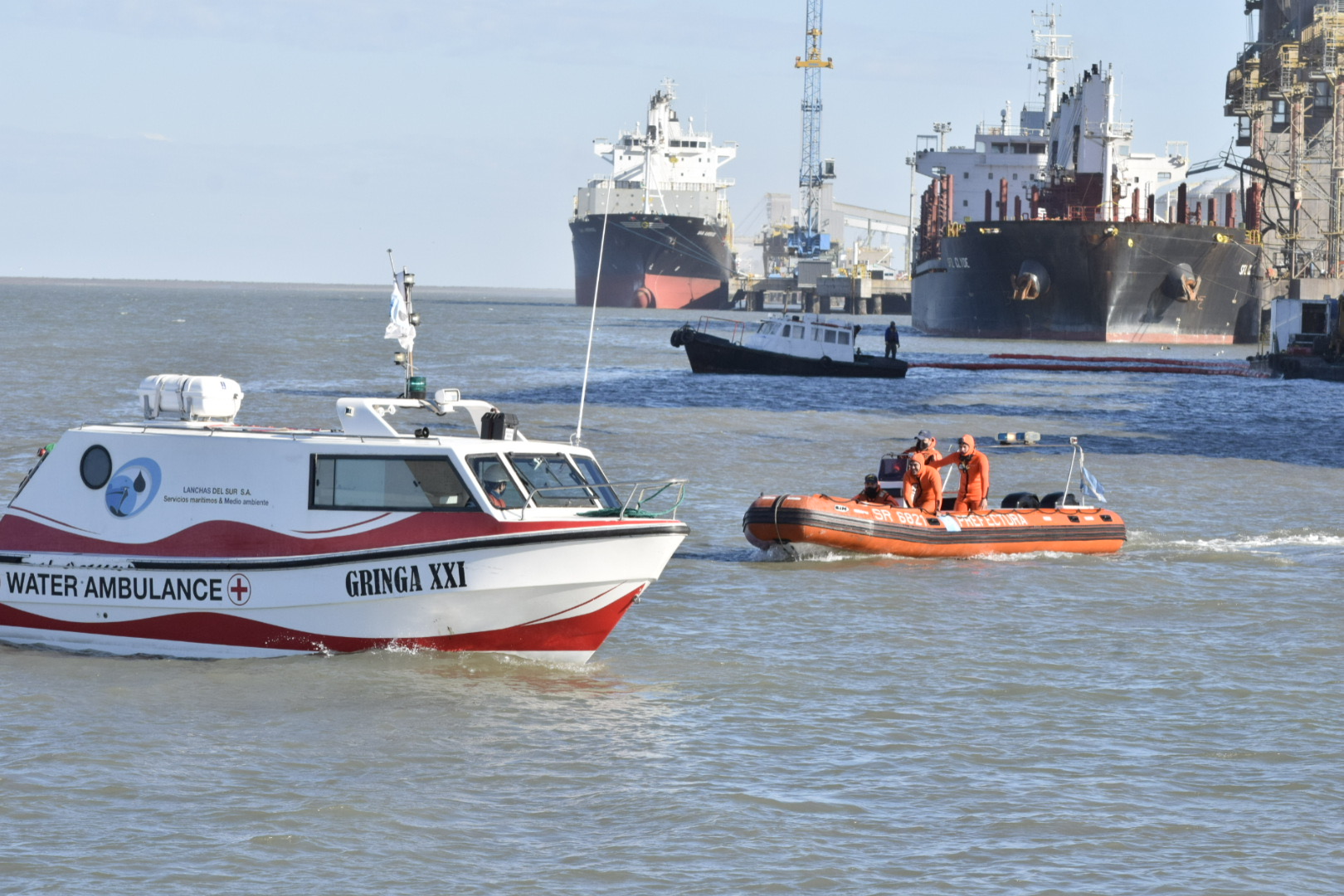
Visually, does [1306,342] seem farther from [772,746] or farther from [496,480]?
[772,746]

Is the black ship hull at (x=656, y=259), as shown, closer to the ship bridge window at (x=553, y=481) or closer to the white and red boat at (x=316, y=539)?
the white and red boat at (x=316, y=539)

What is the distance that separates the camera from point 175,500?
13.2m

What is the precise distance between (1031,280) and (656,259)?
80.9m

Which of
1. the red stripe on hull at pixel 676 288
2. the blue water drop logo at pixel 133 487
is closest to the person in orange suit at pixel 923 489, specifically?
the blue water drop logo at pixel 133 487

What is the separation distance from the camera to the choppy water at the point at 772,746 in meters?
9.24

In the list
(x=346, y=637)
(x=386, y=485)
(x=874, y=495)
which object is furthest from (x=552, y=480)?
(x=874, y=495)

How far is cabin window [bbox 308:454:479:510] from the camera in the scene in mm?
12812

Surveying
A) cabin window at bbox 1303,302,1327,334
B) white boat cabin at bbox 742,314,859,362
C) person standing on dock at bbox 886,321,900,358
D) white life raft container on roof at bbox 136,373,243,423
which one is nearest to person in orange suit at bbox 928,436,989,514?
white life raft container on roof at bbox 136,373,243,423

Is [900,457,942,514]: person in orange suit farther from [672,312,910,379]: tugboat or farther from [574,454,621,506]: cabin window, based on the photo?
[672,312,910,379]: tugboat

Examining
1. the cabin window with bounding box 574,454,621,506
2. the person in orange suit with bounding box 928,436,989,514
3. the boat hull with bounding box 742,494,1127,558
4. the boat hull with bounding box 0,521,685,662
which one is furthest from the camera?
the person in orange suit with bounding box 928,436,989,514

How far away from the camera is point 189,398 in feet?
44.5

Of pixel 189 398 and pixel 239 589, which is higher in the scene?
pixel 189 398

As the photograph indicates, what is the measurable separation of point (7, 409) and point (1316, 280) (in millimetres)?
53696

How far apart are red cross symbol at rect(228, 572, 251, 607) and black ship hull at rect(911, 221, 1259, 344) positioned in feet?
225
